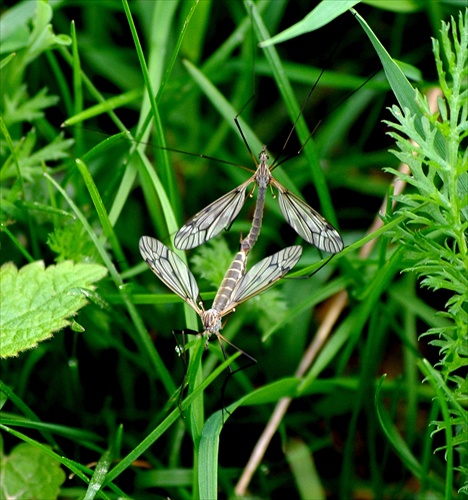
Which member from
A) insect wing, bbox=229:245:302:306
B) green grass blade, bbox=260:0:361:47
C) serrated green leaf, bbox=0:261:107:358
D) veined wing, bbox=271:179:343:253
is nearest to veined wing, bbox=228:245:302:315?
insect wing, bbox=229:245:302:306

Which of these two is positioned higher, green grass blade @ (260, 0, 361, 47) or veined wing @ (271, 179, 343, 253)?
green grass blade @ (260, 0, 361, 47)

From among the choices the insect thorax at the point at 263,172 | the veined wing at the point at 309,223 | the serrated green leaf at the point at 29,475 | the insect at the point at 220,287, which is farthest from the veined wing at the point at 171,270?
the serrated green leaf at the point at 29,475

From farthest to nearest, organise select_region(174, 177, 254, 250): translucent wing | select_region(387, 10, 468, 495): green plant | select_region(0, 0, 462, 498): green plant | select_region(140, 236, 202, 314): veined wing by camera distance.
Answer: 1. select_region(174, 177, 254, 250): translucent wing
2. select_region(0, 0, 462, 498): green plant
3. select_region(140, 236, 202, 314): veined wing
4. select_region(387, 10, 468, 495): green plant

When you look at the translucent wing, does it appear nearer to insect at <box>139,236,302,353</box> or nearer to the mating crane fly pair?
the mating crane fly pair

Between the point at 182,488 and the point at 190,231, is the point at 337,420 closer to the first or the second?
the point at 182,488

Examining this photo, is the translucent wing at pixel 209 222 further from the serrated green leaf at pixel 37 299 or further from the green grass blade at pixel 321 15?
the green grass blade at pixel 321 15

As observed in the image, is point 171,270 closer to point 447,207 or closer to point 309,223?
point 309,223
